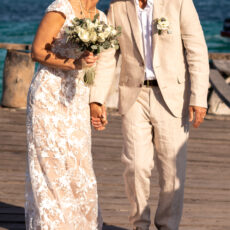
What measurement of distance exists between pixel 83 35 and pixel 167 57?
27.8 inches

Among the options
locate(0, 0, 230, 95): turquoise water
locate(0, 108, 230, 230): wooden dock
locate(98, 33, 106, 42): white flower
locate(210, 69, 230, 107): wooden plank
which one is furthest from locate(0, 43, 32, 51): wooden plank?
locate(0, 0, 230, 95): turquoise water

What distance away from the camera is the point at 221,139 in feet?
26.7

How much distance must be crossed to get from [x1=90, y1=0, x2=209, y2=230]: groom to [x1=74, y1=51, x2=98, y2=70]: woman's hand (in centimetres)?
25

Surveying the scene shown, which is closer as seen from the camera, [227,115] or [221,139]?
[221,139]

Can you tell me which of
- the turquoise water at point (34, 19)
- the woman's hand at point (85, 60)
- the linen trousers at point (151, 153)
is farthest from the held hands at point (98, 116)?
the turquoise water at point (34, 19)

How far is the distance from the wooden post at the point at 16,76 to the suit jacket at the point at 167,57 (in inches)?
188

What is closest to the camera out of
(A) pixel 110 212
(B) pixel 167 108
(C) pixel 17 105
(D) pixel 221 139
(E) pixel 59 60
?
(E) pixel 59 60

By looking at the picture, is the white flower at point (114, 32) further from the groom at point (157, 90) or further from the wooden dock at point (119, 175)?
the wooden dock at point (119, 175)

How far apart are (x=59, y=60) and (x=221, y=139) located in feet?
14.1

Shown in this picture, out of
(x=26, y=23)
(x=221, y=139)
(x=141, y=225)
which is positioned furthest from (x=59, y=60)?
(x=26, y=23)

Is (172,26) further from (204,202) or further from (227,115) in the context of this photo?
(227,115)

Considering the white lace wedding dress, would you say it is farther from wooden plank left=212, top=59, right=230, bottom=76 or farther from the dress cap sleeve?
wooden plank left=212, top=59, right=230, bottom=76

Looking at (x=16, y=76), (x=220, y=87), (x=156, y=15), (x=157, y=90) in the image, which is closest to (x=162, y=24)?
(x=156, y=15)

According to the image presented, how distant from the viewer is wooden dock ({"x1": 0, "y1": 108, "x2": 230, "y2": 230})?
5.32m
